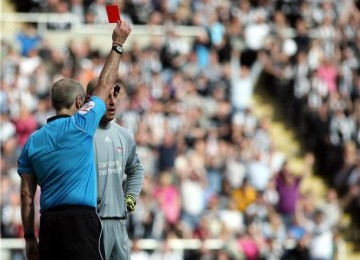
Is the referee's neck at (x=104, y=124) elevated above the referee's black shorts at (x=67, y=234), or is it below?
above

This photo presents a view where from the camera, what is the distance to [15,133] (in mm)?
19781

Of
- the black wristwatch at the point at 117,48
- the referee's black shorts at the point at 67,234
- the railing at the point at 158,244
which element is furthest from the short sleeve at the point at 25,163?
the railing at the point at 158,244

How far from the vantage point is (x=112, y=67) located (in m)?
8.88

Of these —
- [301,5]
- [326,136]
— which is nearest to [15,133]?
[326,136]

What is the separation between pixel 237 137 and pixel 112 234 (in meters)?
11.6

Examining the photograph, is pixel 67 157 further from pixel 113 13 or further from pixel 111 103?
pixel 113 13

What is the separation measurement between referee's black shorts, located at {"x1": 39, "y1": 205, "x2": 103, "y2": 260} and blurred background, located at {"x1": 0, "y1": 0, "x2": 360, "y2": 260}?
29.5 ft

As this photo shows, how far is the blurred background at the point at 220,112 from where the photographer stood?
19.1 meters

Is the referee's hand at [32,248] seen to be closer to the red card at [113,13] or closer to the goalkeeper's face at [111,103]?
the goalkeeper's face at [111,103]

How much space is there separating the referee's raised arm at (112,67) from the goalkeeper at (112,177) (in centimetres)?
59

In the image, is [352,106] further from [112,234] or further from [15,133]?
[112,234]

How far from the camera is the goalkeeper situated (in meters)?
9.60

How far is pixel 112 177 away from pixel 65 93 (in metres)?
1.04

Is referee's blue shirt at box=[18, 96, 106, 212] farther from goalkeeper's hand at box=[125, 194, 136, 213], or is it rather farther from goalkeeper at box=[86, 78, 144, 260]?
goalkeeper's hand at box=[125, 194, 136, 213]
